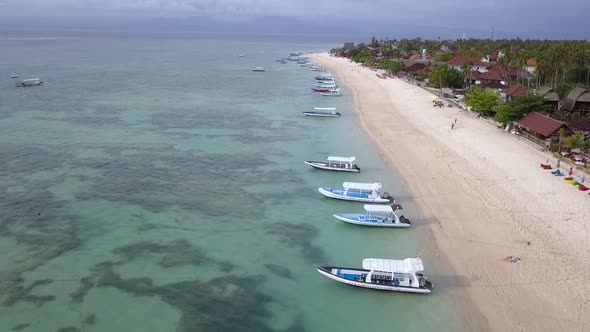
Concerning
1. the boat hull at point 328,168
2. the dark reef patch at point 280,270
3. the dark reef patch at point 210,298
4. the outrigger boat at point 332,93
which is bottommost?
the dark reef patch at point 210,298

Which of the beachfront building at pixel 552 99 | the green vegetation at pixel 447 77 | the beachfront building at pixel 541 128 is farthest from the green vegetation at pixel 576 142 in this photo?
the green vegetation at pixel 447 77

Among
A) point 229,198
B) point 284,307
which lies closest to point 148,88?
point 229,198

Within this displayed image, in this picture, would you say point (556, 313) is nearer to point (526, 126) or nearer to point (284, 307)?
point (284, 307)

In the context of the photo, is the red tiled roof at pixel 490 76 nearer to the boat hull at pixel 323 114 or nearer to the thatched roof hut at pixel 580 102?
the thatched roof hut at pixel 580 102

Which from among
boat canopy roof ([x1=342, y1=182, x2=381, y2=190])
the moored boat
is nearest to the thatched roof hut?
the moored boat

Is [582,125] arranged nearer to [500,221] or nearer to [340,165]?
[500,221]

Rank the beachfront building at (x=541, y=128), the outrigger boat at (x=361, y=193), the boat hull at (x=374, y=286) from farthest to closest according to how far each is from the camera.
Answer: the beachfront building at (x=541, y=128)
the outrigger boat at (x=361, y=193)
the boat hull at (x=374, y=286)

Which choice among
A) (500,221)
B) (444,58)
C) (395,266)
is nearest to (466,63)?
(444,58)

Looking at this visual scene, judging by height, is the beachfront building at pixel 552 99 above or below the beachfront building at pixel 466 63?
below
